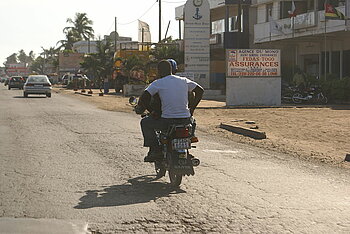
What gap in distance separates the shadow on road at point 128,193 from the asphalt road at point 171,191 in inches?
0.5

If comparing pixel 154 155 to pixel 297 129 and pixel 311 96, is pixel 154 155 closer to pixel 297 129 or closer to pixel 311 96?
pixel 297 129

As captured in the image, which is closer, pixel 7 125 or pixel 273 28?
pixel 7 125

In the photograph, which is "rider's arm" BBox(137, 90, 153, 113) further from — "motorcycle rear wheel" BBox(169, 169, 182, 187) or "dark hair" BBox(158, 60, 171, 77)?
"motorcycle rear wheel" BBox(169, 169, 182, 187)

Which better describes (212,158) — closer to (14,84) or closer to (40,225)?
(40,225)

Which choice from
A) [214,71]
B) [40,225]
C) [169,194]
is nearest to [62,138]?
[169,194]

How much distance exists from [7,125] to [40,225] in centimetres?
1180

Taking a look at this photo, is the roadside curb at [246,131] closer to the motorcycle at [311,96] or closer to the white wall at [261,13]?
the motorcycle at [311,96]

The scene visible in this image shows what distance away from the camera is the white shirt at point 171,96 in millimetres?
7871

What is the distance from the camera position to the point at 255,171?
9.31m

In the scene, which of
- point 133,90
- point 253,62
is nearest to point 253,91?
point 253,62

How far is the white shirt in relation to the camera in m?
7.87

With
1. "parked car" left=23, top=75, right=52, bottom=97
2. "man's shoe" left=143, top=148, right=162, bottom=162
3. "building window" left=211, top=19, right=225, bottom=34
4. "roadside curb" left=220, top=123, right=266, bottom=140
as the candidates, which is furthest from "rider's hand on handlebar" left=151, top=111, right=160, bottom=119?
"building window" left=211, top=19, right=225, bottom=34

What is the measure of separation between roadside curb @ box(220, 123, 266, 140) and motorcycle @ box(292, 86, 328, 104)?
12469 mm

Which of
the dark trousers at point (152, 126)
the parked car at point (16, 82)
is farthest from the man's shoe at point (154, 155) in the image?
the parked car at point (16, 82)
